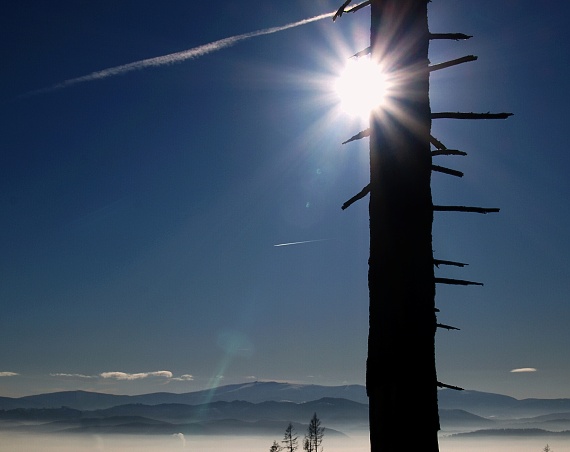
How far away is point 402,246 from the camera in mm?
6492

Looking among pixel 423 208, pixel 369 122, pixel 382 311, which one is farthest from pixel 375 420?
pixel 369 122

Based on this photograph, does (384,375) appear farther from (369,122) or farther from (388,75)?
(388,75)

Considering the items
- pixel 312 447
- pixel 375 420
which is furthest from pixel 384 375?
pixel 312 447

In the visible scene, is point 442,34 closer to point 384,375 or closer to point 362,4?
point 362,4

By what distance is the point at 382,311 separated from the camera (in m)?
6.46

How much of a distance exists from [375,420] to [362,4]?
5172 mm

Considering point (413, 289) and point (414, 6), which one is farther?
point (414, 6)

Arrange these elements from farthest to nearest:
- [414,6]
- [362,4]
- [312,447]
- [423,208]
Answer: [312,447] < [362,4] < [414,6] < [423,208]

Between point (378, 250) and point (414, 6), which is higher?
point (414, 6)

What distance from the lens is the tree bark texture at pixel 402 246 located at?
20.4ft

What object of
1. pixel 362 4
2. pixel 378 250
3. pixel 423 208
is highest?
pixel 362 4

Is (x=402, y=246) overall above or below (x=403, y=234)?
below

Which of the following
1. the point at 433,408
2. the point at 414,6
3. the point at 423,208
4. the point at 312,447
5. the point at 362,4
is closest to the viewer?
the point at 433,408

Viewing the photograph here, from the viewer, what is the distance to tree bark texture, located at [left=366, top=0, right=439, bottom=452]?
20.4 feet
